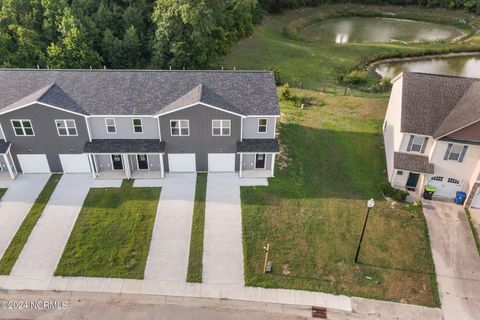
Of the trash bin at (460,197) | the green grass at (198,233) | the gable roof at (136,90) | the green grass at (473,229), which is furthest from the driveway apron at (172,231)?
the trash bin at (460,197)

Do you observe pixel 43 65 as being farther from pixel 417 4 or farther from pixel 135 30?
pixel 417 4

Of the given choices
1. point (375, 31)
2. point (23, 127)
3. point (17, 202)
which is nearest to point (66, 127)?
point (23, 127)

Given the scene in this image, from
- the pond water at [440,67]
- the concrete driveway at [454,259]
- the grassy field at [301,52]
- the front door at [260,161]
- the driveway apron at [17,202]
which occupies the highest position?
the front door at [260,161]

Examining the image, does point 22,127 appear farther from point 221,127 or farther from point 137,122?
point 221,127

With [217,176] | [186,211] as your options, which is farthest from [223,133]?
[186,211]

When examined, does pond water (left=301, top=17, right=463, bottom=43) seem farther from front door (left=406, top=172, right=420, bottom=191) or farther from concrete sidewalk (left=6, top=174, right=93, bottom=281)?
concrete sidewalk (left=6, top=174, right=93, bottom=281)

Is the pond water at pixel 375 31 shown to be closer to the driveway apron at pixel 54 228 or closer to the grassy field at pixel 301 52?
the grassy field at pixel 301 52

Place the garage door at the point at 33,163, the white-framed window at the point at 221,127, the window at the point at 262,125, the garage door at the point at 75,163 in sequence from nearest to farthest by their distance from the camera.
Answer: the white-framed window at the point at 221,127, the window at the point at 262,125, the garage door at the point at 33,163, the garage door at the point at 75,163
